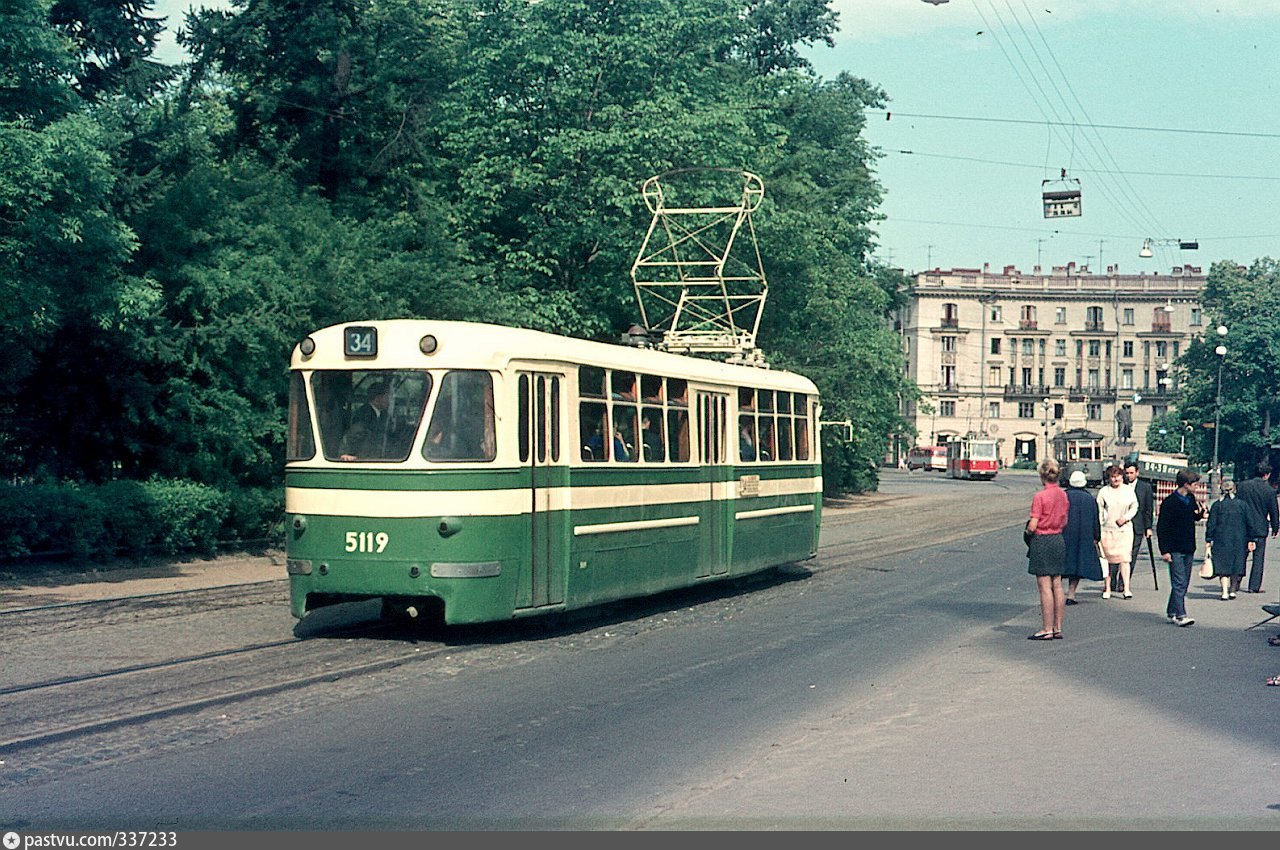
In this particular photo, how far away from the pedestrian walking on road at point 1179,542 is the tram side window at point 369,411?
26.2 ft

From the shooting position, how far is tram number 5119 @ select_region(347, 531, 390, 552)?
1343 centimetres

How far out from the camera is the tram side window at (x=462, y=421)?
44.4ft

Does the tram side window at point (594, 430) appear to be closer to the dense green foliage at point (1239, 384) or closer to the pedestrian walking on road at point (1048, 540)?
the pedestrian walking on road at point (1048, 540)

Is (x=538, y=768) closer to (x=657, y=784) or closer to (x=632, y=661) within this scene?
(x=657, y=784)

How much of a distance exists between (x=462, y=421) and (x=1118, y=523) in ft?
30.8

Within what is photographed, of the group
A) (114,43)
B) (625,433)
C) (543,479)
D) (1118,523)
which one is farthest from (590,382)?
(114,43)

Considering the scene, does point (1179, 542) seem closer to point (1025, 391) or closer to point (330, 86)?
point (330, 86)

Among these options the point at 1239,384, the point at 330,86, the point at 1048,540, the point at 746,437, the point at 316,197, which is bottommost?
the point at 1048,540

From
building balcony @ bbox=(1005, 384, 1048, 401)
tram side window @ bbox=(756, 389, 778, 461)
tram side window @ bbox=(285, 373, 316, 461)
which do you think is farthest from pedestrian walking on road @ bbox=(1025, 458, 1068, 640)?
building balcony @ bbox=(1005, 384, 1048, 401)

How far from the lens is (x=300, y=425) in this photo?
A: 46.1 feet

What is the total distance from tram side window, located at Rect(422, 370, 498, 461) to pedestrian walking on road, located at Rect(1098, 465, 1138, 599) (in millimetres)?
8822

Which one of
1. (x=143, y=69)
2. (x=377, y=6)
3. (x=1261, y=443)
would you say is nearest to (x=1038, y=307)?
(x=1261, y=443)

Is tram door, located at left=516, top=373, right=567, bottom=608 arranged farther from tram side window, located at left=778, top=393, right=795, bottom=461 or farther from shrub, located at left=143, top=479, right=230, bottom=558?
shrub, located at left=143, top=479, right=230, bottom=558

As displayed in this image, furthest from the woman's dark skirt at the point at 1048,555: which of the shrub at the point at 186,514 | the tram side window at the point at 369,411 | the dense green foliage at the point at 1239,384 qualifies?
the dense green foliage at the point at 1239,384
